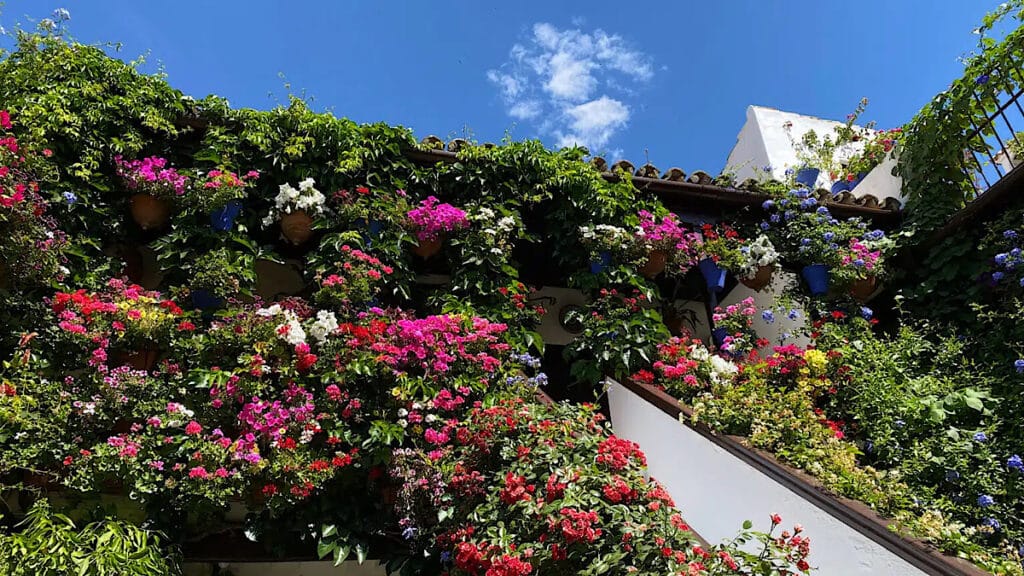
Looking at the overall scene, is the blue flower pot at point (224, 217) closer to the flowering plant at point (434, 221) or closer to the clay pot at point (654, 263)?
the flowering plant at point (434, 221)

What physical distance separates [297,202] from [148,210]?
0.99 metres

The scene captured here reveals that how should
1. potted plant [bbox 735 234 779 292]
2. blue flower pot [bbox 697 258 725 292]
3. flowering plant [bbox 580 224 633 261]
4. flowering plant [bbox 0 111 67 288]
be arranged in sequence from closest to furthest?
flowering plant [bbox 0 111 67 288]
flowering plant [bbox 580 224 633 261]
potted plant [bbox 735 234 779 292]
blue flower pot [bbox 697 258 725 292]

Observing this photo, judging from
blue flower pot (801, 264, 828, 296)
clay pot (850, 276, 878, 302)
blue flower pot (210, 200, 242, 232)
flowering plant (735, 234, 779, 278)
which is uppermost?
blue flower pot (210, 200, 242, 232)

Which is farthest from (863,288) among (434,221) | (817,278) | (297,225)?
(297,225)

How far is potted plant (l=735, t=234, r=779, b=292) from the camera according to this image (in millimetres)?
5309

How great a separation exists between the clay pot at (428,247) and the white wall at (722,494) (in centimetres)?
171

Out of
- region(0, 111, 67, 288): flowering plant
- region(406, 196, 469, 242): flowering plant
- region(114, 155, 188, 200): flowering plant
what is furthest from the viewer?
region(406, 196, 469, 242): flowering plant

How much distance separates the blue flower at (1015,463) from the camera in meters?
3.27

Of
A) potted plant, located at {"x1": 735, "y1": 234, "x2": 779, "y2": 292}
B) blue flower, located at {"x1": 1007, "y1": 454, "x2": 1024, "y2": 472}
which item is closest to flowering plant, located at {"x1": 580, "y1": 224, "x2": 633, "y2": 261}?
potted plant, located at {"x1": 735, "y1": 234, "x2": 779, "y2": 292}

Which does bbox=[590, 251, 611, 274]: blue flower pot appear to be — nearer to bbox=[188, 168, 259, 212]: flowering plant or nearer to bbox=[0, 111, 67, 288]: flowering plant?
bbox=[188, 168, 259, 212]: flowering plant

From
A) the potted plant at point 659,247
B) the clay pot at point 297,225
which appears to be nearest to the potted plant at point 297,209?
the clay pot at point 297,225

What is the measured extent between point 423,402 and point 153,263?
110 inches

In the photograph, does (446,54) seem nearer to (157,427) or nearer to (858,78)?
(157,427)

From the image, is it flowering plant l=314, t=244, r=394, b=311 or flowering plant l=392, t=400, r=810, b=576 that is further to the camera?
flowering plant l=314, t=244, r=394, b=311
